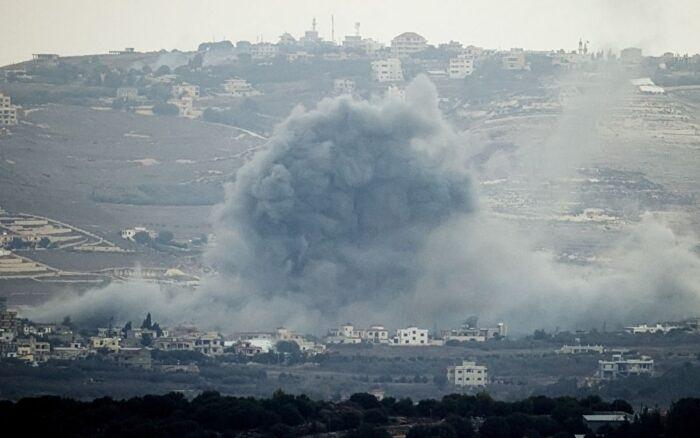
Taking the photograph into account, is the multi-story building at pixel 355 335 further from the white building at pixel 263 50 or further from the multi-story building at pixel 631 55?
the white building at pixel 263 50

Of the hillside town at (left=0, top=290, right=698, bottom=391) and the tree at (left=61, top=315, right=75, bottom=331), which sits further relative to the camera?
the tree at (left=61, top=315, right=75, bottom=331)

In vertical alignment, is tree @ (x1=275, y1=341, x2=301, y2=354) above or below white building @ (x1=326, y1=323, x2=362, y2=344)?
above

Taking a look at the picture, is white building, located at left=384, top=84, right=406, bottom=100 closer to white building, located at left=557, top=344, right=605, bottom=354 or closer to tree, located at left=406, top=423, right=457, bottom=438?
white building, located at left=557, top=344, right=605, bottom=354

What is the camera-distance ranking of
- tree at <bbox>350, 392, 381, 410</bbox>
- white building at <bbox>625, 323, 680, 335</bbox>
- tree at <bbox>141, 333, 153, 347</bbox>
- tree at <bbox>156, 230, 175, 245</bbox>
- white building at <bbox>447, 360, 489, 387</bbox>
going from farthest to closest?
tree at <bbox>156, 230, 175, 245</bbox>
white building at <bbox>625, 323, 680, 335</bbox>
tree at <bbox>141, 333, 153, 347</bbox>
white building at <bbox>447, 360, 489, 387</bbox>
tree at <bbox>350, 392, 381, 410</bbox>

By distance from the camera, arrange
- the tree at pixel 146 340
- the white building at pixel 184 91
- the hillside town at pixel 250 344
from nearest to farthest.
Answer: the hillside town at pixel 250 344 → the tree at pixel 146 340 → the white building at pixel 184 91

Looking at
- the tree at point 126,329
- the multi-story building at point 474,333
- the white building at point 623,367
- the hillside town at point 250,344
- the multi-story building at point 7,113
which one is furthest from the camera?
the multi-story building at point 7,113

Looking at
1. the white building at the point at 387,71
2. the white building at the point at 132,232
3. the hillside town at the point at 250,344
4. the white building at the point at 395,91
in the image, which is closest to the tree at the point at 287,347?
the hillside town at the point at 250,344

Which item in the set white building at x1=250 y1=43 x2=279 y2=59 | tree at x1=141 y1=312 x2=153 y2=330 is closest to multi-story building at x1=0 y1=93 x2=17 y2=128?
white building at x1=250 y1=43 x2=279 y2=59
